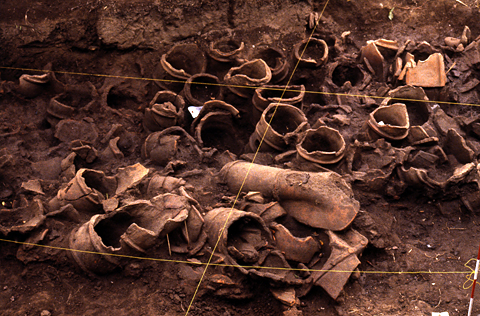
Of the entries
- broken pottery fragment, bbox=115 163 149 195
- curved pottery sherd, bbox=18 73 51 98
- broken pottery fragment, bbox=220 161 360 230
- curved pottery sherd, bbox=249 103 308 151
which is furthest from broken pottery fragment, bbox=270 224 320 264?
Answer: curved pottery sherd, bbox=18 73 51 98

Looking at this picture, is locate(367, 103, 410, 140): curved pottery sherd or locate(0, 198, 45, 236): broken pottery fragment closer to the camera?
locate(0, 198, 45, 236): broken pottery fragment

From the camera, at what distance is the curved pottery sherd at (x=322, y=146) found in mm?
5336

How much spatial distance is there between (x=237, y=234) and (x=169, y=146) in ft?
5.50

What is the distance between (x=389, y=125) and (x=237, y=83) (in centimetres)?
220

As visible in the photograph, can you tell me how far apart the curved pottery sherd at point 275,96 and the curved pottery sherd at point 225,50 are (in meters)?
0.93

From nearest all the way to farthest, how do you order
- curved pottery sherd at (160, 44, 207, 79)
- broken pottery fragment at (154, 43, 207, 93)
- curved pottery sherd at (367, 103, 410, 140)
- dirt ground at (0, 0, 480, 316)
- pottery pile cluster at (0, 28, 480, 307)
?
1. dirt ground at (0, 0, 480, 316)
2. pottery pile cluster at (0, 28, 480, 307)
3. curved pottery sherd at (367, 103, 410, 140)
4. broken pottery fragment at (154, 43, 207, 93)
5. curved pottery sherd at (160, 44, 207, 79)

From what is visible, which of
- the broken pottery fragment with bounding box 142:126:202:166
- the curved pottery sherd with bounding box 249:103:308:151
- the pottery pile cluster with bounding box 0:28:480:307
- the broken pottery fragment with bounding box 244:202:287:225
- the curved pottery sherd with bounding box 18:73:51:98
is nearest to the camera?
the pottery pile cluster with bounding box 0:28:480:307

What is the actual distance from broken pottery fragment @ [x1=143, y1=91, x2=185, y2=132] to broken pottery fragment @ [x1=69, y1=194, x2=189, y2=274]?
67.0 inches

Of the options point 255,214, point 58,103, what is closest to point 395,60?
point 255,214

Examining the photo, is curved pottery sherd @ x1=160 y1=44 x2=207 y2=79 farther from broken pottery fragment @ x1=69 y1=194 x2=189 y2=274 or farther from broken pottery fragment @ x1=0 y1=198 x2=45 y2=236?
broken pottery fragment @ x1=0 y1=198 x2=45 y2=236

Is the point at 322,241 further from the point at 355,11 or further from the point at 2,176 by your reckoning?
the point at 355,11

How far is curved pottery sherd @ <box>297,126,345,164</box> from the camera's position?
5.34 m

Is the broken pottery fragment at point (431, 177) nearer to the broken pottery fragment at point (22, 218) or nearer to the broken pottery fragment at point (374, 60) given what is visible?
the broken pottery fragment at point (374, 60)

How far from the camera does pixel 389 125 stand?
557cm
